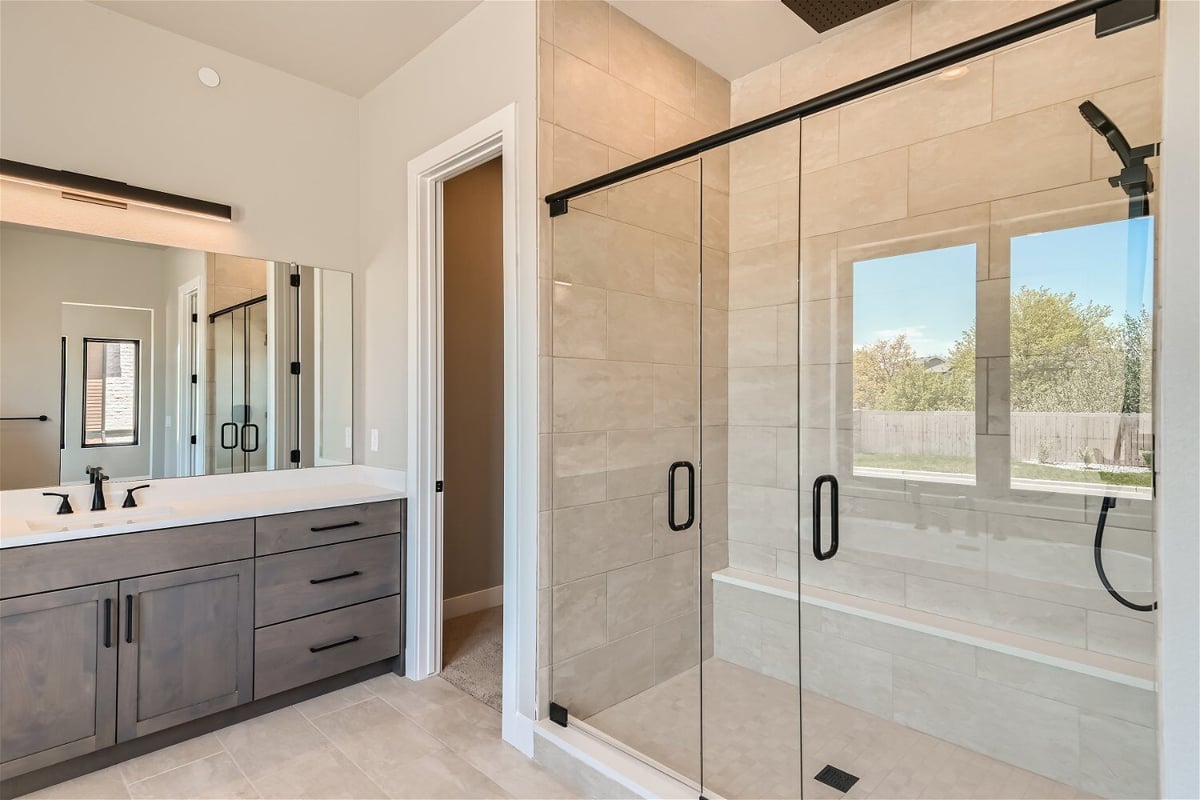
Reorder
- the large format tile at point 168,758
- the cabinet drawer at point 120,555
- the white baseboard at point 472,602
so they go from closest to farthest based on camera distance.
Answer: the cabinet drawer at point 120,555, the large format tile at point 168,758, the white baseboard at point 472,602

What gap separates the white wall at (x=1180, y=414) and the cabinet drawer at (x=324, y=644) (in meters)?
2.63

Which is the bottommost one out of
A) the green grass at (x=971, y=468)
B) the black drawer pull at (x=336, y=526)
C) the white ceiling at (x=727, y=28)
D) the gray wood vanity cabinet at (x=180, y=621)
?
the gray wood vanity cabinet at (x=180, y=621)

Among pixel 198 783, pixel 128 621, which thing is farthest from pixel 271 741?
pixel 128 621

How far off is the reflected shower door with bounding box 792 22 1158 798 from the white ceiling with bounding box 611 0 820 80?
811mm

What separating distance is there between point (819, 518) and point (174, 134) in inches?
121

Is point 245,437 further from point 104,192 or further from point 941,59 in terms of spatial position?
A: point 941,59

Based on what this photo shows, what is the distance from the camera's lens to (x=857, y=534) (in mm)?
2182

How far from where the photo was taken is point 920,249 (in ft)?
7.04

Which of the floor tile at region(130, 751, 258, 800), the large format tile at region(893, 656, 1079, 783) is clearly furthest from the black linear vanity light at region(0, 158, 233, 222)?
the large format tile at region(893, 656, 1079, 783)

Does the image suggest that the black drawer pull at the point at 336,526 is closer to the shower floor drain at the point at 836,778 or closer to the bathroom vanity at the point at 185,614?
the bathroom vanity at the point at 185,614

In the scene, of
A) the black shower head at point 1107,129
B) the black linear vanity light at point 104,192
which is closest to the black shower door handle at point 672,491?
the black shower head at point 1107,129

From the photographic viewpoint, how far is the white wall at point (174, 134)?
7.72 ft

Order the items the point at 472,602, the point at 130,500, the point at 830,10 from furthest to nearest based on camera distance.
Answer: the point at 472,602
the point at 130,500
the point at 830,10

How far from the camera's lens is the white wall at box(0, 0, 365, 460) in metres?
2.35
